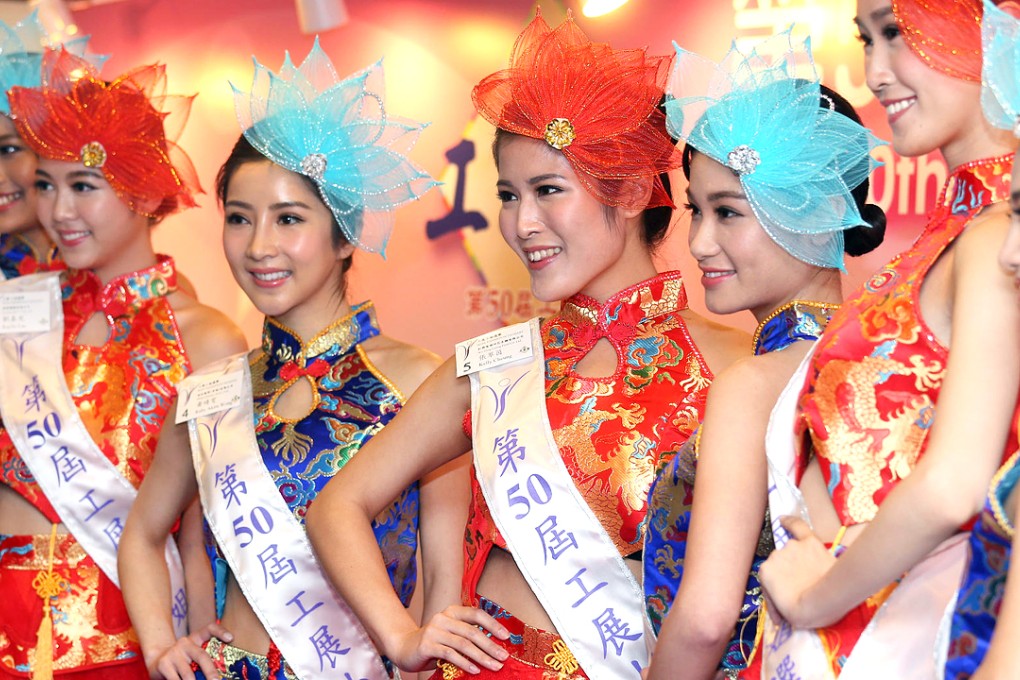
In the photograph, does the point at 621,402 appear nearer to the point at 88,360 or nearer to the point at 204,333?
the point at 204,333

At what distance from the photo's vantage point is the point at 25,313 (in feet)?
9.42

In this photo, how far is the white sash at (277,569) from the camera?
91.5 inches

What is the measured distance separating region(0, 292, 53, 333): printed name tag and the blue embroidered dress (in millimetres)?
628

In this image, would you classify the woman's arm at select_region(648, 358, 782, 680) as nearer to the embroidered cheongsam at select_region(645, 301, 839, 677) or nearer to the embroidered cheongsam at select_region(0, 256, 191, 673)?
the embroidered cheongsam at select_region(645, 301, 839, 677)

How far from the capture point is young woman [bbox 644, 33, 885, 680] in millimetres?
1604

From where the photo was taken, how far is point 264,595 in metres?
2.33

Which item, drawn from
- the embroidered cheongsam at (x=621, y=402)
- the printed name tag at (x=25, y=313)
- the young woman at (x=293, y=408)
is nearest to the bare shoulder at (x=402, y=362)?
the young woman at (x=293, y=408)

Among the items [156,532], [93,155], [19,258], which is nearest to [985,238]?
[156,532]

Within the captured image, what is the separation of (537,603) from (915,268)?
2.65ft

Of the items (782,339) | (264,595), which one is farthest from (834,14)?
(264,595)

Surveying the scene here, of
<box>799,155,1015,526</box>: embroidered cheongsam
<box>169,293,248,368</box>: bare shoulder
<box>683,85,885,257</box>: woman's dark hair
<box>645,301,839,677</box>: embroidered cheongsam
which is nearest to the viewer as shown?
<box>799,155,1015,526</box>: embroidered cheongsam

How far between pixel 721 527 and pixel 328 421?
3.29ft

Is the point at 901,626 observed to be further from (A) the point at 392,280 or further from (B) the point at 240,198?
(A) the point at 392,280

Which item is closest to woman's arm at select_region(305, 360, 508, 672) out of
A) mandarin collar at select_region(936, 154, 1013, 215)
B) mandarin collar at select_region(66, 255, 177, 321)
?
mandarin collar at select_region(66, 255, 177, 321)
